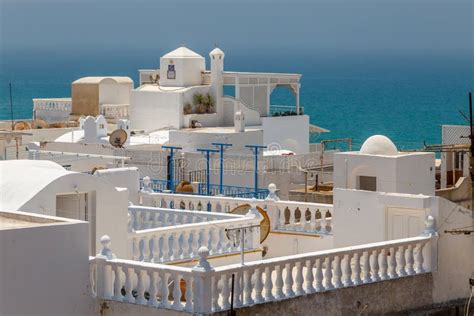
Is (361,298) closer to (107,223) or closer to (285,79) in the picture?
(107,223)

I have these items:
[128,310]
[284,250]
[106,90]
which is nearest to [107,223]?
[128,310]

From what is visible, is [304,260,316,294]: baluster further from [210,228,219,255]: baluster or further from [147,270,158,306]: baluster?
[210,228,219,255]: baluster

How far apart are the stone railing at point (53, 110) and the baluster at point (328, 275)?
3744 cm

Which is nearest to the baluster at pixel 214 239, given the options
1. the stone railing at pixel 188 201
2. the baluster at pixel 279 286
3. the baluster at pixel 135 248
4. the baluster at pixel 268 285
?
the baluster at pixel 135 248

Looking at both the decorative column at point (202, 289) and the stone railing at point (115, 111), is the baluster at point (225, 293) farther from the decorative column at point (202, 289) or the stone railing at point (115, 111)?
the stone railing at point (115, 111)

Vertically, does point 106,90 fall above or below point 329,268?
above

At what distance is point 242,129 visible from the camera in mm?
46281

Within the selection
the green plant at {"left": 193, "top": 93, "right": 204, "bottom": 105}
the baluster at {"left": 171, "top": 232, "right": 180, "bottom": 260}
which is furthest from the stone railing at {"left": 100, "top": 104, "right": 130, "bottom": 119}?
the baluster at {"left": 171, "top": 232, "right": 180, "bottom": 260}

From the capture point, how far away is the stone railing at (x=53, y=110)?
Answer: 56722mm

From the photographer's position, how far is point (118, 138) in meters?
41.4

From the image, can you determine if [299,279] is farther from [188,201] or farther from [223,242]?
[188,201]

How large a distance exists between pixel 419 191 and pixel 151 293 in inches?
250

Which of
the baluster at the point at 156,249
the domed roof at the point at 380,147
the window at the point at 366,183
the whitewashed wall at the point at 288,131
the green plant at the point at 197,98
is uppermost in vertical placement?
the green plant at the point at 197,98

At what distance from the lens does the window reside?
22203mm
